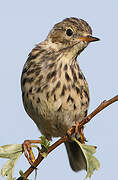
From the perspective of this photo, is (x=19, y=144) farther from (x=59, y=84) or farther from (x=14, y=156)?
(x=59, y=84)

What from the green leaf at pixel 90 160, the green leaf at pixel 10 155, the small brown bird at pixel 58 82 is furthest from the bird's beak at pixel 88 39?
the green leaf at pixel 10 155

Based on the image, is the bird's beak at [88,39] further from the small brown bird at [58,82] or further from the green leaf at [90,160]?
the green leaf at [90,160]

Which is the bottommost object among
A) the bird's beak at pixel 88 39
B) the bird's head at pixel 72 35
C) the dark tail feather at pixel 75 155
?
the dark tail feather at pixel 75 155

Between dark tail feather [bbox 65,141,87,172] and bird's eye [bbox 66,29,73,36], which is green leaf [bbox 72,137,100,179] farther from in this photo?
dark tail feather [bbox 65,141,87,172]

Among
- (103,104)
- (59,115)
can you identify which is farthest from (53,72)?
(103,104)

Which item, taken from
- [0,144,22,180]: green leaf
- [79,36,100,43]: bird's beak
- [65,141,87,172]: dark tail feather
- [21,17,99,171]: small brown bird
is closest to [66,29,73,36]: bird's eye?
[21,17,99,171]: small brown bird
